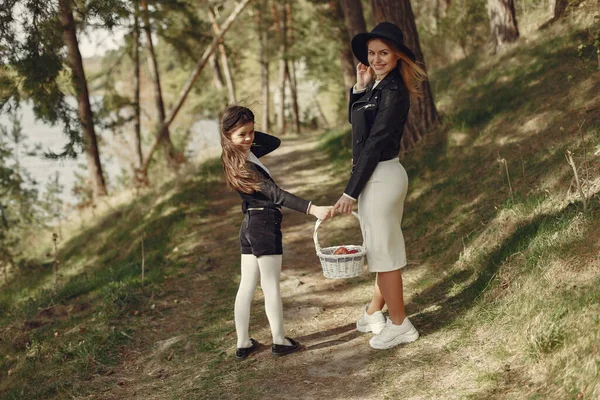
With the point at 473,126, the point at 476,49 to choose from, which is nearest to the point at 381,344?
the point at 473,126

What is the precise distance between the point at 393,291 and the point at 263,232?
1.16 metres

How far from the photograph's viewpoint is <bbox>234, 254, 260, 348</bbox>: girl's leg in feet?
16.2

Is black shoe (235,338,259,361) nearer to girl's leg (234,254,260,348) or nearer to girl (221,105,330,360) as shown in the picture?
girl's leg (234,254,260,348)

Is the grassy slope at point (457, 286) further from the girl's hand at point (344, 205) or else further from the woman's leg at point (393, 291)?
the girl's hand at point (344, 205)

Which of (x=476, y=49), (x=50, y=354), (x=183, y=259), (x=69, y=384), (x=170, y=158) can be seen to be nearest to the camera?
(x=69, y=384)

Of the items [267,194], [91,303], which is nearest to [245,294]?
[267,194]

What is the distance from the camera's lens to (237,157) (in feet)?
15.6

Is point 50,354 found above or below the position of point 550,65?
below

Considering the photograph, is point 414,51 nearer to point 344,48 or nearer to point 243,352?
point 243,352

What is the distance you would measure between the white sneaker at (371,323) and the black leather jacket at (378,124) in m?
1.28

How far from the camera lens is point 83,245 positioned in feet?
44.7

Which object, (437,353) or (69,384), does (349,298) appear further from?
(69,384)

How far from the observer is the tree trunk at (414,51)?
9.92 metres

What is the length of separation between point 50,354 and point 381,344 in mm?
3290
